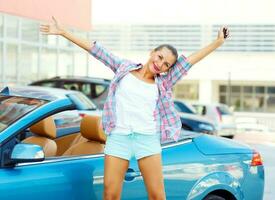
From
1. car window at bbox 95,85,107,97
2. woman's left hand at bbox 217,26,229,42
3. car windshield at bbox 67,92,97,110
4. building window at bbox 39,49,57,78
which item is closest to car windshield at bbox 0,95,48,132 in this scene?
woman's left hand at bbox 217,26,229,42

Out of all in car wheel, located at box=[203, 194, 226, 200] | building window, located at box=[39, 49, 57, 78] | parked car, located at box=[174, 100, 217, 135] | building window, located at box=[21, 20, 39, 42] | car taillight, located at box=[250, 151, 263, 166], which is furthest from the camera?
building window, located at box=[39, 49, 57, 78]

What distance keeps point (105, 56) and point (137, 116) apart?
1.68 feet

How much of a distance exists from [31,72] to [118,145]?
17.0m

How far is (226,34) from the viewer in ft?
14.3

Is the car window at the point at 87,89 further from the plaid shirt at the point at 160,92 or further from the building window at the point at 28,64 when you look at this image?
the plaid shirt at the point at 160,92

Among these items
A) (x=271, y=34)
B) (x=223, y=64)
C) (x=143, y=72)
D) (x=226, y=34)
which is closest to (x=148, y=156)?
(x=143, y=72)

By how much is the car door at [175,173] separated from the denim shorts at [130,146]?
0.25 m

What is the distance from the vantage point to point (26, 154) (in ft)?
12.1

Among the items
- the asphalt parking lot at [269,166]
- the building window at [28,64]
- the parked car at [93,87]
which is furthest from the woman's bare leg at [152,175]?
the building window at [28,64]

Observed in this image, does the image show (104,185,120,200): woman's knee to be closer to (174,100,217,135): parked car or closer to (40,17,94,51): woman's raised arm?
(40,17,94,51): woman's raised arm

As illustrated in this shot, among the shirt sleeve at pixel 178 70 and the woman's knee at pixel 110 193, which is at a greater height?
the shirt sleeve at pixel 178 70

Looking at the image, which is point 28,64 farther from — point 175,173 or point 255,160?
point 175,173

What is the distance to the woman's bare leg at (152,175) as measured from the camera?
4012 mm

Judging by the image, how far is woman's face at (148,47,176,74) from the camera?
4.03 metres
